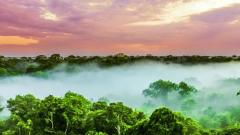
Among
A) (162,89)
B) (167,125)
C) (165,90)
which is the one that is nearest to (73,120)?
(167,125)

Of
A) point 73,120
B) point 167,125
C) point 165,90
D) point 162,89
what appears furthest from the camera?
point 162,89

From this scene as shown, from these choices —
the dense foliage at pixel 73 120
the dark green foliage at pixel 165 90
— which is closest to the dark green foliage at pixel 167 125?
the dense foliage at pixel 73 120

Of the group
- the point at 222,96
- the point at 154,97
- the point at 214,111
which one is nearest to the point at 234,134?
the point at 214,111

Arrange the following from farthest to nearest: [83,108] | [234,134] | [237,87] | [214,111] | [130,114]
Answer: [237,87], [214,111], [83,108], [130,114], [234,134]

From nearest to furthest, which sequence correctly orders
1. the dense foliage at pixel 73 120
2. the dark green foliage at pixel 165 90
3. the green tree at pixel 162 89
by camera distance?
the dense foliage at pixel 73 120 < the green tree at pixel 162 89 < the dark green foliage at pixel 165 90

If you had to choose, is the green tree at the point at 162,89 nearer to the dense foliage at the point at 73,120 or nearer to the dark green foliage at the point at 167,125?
the dense foliage at the point at 73,120

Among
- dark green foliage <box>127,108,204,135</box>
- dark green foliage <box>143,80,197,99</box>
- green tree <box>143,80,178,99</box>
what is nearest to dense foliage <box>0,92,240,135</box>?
dark green foliage <box>127,108,204,135</box>

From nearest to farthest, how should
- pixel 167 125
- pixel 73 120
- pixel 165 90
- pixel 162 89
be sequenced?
1. pixel 167 125
2. pixel 73 120
3. pixel 165 90
4. pixel 162 89

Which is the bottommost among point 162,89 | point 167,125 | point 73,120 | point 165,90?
point 165,90

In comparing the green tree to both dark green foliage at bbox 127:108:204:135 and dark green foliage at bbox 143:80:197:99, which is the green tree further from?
dark green foliage at bbox 127:108:204:135

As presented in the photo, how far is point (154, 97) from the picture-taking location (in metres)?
135

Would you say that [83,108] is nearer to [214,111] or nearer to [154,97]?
[214,111]

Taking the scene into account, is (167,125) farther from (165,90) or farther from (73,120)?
(165,90)

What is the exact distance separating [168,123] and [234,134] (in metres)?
6.21
